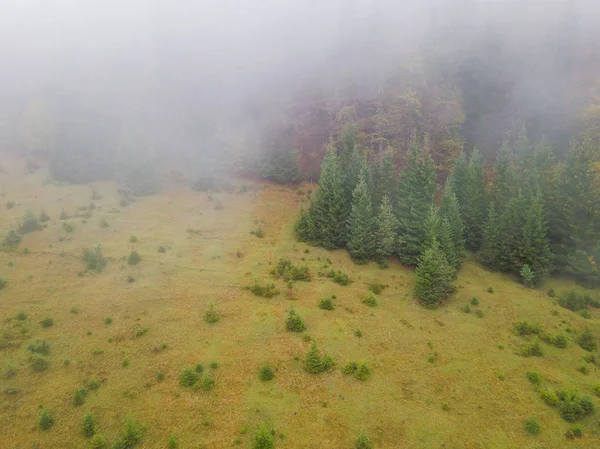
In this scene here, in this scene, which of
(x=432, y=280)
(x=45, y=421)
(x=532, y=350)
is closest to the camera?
(x=45, y=421)

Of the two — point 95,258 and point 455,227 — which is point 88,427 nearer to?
point 95,258

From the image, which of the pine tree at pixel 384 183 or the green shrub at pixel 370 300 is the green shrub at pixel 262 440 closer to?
the green shrub at pixel 370 300

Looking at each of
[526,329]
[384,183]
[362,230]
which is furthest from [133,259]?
[526,329]

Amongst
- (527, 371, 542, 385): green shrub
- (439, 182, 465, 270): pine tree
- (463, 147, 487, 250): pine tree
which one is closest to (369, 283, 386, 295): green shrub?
(439, 182, 465, 270): pine tree

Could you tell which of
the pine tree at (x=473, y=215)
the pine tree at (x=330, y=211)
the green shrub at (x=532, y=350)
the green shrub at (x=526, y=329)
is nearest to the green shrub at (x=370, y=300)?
the pine tree at (x=330, y=211)

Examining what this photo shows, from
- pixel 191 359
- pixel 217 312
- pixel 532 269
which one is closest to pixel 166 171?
pixel 217 312

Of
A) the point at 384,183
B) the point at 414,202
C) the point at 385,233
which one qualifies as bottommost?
the point at 385,233
